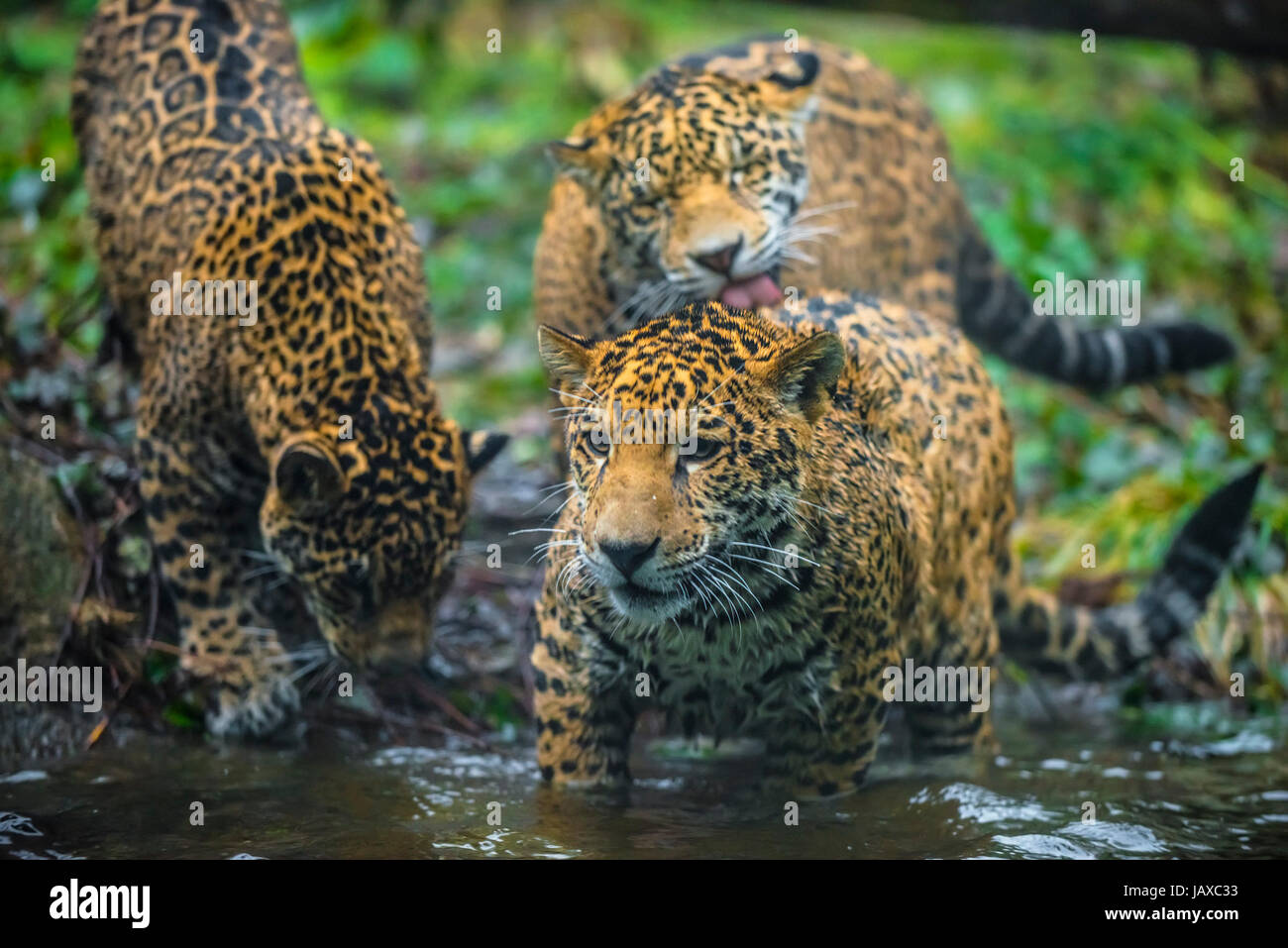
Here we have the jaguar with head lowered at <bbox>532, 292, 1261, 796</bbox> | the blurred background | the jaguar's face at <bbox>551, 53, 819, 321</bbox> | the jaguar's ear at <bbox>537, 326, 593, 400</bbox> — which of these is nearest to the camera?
the jaguar with head lowered at <bbox>532, 292, 1261, 796</bbox>

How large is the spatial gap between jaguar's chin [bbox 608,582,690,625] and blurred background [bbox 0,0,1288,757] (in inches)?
82.3

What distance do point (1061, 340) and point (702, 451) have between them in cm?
482

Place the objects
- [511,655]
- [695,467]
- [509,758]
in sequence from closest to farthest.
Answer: [695,467] → [509,758] → [511,655]

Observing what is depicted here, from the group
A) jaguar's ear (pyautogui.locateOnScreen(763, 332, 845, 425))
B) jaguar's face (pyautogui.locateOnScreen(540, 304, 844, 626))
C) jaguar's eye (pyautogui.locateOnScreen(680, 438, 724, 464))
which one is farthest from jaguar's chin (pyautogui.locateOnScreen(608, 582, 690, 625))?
jaguar's ear (pyautogui.locateOnScreen(763, 332, 845, 425))

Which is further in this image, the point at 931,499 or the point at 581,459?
the point at 931,499

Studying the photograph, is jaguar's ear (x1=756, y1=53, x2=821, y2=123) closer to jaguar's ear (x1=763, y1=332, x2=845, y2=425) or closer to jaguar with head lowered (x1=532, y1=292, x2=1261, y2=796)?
jaguar with head lowered (x1=532, y1=292, x2=1261, y2=796)

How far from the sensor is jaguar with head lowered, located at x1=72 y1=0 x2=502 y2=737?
704 centimetres

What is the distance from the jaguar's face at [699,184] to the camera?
317 inches

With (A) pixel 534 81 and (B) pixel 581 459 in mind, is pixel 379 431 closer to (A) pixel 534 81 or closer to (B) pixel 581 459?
(B) pixel 581 459

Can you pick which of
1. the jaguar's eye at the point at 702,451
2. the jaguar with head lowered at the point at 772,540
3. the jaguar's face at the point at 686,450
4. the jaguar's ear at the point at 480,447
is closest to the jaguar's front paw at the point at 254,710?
the jaguar's ear at the point at 480,447

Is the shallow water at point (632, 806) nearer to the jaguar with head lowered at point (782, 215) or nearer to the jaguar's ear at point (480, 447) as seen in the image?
the jaguar's ear at point (480, 447)
